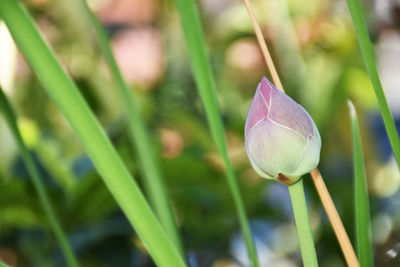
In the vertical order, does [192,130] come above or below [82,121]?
below

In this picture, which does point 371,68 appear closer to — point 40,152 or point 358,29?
point 358,29

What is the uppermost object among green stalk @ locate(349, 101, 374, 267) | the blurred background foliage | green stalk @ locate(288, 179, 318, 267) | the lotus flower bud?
the lotus flower bud

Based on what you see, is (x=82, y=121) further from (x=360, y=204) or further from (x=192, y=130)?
(x=192, y=130)

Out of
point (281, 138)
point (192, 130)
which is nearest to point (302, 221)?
point (281, 138)

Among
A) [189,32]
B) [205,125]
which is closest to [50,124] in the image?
[205,125]

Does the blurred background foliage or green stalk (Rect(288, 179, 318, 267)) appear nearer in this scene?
green stalk (Rect(288, 179, 318, 267))

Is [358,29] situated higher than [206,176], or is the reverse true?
[358,29]
